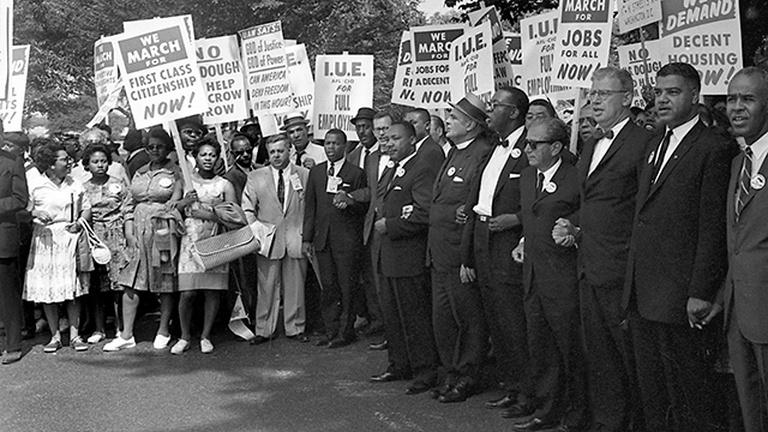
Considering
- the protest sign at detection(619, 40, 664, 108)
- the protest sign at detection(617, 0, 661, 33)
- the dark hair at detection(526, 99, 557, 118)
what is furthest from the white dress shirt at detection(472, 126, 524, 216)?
the protest sign at detection(619, 40, 664, 108)

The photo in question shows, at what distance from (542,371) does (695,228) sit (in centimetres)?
177

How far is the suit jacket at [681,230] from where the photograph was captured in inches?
195

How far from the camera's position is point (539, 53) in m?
9.37

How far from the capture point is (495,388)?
24.5 feet

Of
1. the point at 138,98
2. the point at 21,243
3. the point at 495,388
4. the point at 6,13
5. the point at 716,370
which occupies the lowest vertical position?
the point at 495,388

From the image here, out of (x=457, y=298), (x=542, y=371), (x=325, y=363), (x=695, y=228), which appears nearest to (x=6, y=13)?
(x=325, y=363)

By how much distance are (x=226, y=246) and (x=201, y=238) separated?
0.81 ft

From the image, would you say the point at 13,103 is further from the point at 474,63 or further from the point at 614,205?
the point at 614,205

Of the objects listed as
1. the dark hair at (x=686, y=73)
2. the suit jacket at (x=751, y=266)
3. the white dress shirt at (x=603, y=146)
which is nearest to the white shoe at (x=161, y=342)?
the white dress shirt at (x=603, y=146)

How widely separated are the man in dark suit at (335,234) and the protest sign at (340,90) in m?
1.30

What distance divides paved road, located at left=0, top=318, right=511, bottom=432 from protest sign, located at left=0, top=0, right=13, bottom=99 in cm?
258

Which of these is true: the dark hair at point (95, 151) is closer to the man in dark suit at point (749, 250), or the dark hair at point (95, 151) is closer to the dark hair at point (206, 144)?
the dark hair at point (206, 144)

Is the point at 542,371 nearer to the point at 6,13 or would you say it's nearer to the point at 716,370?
the point at 716,370

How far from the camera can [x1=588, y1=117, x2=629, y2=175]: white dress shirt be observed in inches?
225
